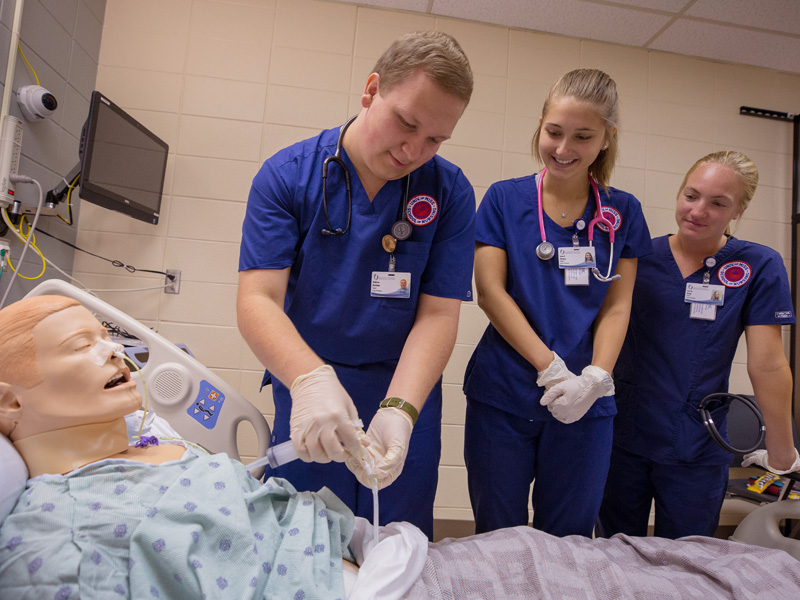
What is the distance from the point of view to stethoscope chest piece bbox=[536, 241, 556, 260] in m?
1.51

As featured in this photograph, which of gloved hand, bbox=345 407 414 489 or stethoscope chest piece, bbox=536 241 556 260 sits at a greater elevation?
stethoscope chest piece, bbox=536 241 556 260

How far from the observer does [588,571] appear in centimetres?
106

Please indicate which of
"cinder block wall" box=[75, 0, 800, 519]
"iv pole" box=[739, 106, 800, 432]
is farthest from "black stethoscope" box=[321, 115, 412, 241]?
"iv pole" box=[739, 106, 800, 432]

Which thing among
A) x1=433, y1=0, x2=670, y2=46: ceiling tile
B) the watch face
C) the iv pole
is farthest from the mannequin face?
the iv pole

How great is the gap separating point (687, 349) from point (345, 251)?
1.19m

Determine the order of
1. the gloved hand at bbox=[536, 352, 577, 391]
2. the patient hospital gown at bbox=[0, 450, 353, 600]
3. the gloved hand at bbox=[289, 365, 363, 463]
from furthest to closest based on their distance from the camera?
the gloved hand at bbox=[536, 352, 577, 391]
the gloved hand at bbox=[289, 365, 363, 463]
the patient hospital gown at bbox=[0, 450, 353, 600]

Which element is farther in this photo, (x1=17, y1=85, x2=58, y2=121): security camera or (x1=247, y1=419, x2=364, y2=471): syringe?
(x1=17, y1=85, x2=58, y2=121): security camera

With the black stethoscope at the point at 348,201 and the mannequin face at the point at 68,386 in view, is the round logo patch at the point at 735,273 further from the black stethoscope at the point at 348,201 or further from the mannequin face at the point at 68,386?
the mannequin face at the point at 68,386

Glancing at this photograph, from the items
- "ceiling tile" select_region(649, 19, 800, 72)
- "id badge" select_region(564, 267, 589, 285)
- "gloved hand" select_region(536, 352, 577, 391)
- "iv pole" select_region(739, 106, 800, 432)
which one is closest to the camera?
"gloved hand" select_region(536, 352, 577, 391)

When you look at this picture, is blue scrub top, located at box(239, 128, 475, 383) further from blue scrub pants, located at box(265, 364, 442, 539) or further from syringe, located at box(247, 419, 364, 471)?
syringe, located at box(247, 419, 364, 471)

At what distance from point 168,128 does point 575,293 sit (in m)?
2.16

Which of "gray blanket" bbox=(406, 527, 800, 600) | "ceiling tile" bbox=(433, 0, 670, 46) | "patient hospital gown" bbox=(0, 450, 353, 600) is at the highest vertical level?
"ceiling tile" bbox=(433, 0, 670, 46)

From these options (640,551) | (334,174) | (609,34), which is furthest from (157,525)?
(609,34)

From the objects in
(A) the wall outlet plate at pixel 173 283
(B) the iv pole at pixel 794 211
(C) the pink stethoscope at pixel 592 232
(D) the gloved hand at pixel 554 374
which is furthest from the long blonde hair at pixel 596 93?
(B) the iv pole at pixel 794 211
